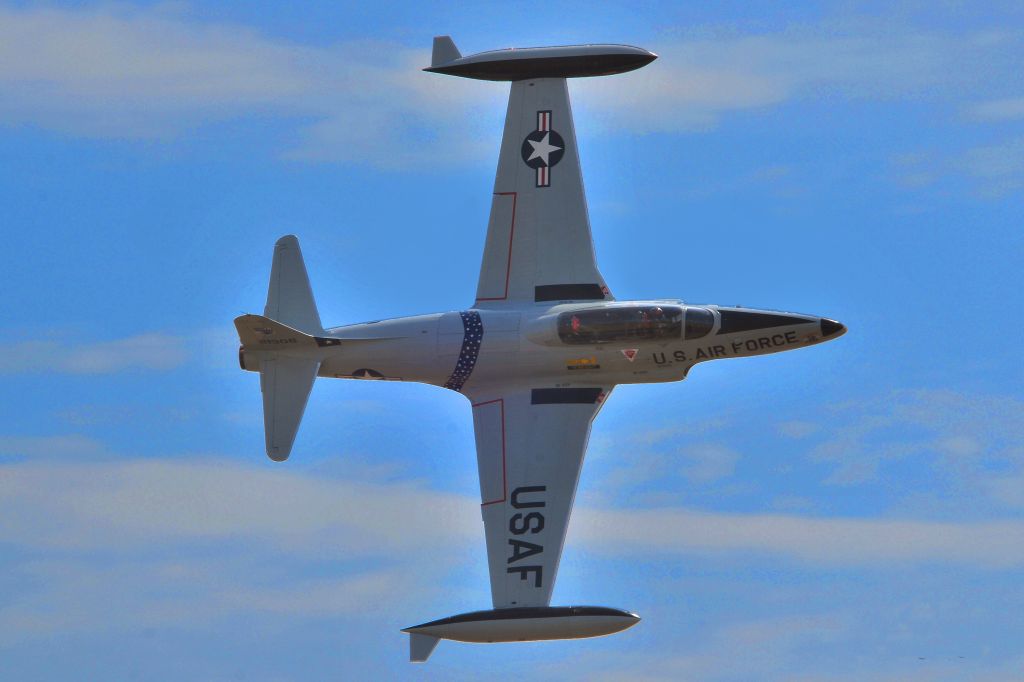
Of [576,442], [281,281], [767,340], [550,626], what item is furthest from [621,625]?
[281,281]

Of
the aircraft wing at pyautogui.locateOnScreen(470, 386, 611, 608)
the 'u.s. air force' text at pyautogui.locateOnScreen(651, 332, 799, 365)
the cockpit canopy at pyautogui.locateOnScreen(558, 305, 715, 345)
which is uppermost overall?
the cockpit canopy at pyautogui.locateOnScreen(558, 305, 715, 345)

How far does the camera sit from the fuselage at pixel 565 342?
146 feet

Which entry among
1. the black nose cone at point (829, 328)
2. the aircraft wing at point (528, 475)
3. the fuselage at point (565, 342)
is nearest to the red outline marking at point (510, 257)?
the fuselage at point (565, 342)

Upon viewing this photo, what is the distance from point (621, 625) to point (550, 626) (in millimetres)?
1500

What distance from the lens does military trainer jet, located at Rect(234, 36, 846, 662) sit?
44.2 m

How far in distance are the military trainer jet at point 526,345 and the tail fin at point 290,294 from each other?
22 millimetres

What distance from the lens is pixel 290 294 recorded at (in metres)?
45.2

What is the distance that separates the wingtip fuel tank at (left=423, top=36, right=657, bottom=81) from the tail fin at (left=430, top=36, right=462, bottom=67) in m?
0.22

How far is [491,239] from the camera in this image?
4566 cm

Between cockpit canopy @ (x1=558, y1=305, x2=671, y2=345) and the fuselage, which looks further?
the fuselage

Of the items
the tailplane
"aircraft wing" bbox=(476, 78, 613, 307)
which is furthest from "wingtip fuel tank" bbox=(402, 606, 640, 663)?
"aircraft wing" bbox=(476, 78, 613, 307)

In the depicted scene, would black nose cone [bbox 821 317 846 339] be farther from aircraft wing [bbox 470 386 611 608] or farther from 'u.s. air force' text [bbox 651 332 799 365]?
aircraft wing [bbox 470 386 611 608]

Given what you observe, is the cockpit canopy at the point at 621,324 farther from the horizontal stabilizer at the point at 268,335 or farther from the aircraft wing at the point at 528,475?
the horizontal stabilizer at the point at 268,335

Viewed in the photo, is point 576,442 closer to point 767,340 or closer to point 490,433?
point 490,433
